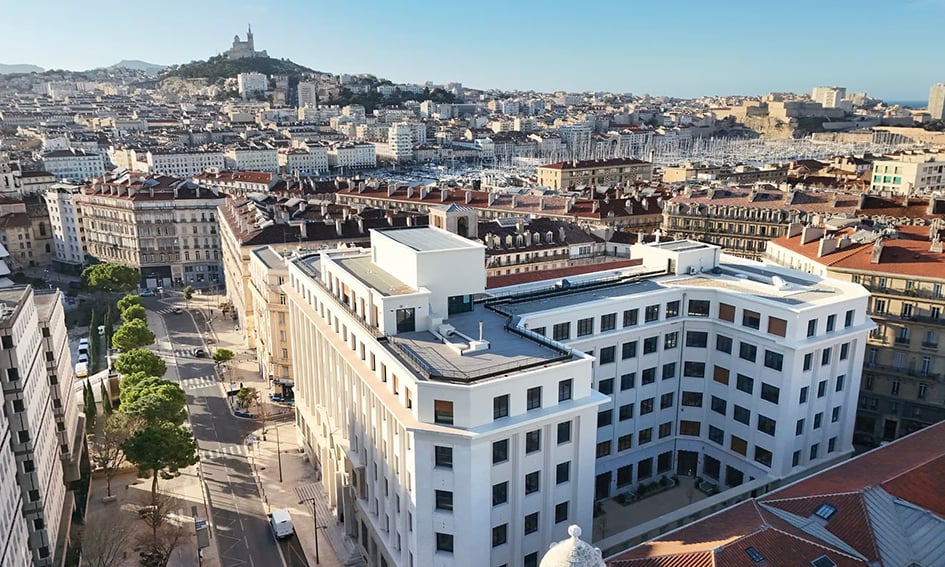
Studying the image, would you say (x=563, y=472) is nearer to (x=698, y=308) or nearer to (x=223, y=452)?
(x=698, y=308)

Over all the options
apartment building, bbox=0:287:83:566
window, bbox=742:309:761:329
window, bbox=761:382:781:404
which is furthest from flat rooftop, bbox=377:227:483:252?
apartment building, bbox=0:287:83:566

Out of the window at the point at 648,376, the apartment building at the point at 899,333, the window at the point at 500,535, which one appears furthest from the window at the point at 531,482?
the apartment building at the point at 899,333

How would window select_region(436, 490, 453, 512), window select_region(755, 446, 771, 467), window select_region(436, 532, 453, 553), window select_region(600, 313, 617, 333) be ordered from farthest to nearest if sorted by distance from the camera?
window select_region(755, 446, 771, 467)
window select_region(600, 313, 617, 333)
window select_region(436, 532, 453, 553)
window select_region(436, 490, 453, 512)

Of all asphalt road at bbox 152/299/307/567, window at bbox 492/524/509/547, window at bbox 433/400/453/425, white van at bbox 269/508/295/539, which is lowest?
asphalt road at bbox 152/299/307/567

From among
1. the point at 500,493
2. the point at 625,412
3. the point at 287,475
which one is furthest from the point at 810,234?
the point at 287,475

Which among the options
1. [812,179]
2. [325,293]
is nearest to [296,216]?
[325,293]

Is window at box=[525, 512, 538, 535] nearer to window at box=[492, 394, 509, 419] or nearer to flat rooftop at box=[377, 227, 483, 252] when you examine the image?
window at box=[492, 394, 509, 419]
